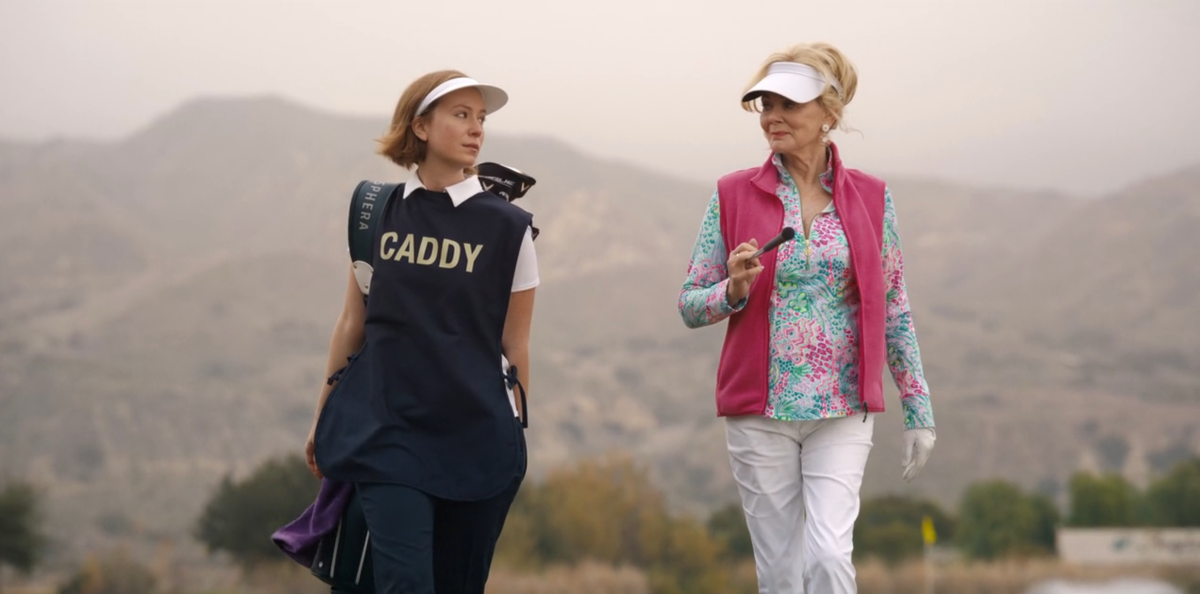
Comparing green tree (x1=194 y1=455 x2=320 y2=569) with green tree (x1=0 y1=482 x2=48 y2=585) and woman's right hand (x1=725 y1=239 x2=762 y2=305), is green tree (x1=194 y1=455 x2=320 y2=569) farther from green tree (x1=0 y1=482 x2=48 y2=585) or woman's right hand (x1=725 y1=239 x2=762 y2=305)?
woman's right hand (x1=725 y1=239 x2=762 y2=305)

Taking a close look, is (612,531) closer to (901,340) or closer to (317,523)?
(901,340)

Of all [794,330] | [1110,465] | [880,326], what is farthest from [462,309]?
[1110,465]

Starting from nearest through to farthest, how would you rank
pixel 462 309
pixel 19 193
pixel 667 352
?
pixel 462 309 → pixel 667 352 → pixel 19 193

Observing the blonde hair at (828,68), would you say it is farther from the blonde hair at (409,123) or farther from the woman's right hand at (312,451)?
the woman's right hand at (312,451)

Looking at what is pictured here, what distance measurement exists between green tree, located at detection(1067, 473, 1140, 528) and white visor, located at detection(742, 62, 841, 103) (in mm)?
70885

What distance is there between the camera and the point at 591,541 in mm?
60344

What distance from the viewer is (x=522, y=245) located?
428 centimetres

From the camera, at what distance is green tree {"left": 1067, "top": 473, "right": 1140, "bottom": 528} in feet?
235

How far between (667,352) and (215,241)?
53166mm

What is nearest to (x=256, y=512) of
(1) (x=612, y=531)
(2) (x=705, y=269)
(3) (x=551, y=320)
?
(1) (x=612, y=531)

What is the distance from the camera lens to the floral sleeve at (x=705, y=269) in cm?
461

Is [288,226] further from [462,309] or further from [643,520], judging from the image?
[462,309]

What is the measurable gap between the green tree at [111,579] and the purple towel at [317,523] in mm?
41386

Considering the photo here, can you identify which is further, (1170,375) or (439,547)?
(1170,375)
